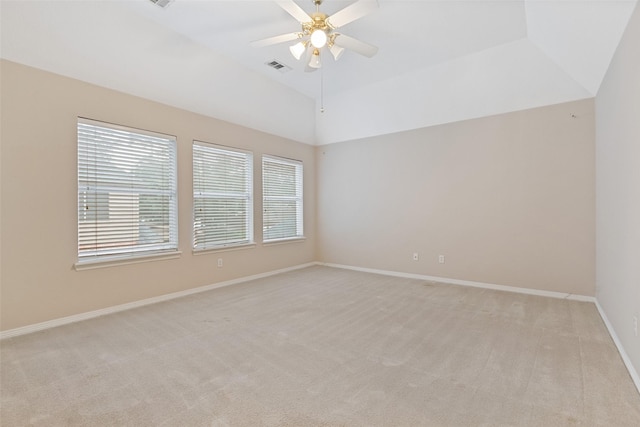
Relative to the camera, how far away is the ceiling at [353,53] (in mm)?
2730

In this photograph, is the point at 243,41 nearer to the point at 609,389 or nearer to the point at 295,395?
the point at 295,395

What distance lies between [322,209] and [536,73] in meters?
3.99

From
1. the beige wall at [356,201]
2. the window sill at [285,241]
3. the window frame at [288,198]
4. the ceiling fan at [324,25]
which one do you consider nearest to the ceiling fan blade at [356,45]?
the ceiling fan at [324,25]

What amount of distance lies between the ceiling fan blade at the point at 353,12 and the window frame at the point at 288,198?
9.09 ft

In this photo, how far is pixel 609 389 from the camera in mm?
1861

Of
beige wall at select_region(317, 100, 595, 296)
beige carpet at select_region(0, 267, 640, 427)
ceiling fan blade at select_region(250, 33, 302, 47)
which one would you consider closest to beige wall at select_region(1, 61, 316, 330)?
beige carpet at select_region(0, 267, 640, 427)

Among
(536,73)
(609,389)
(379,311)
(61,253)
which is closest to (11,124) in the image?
(61,253)

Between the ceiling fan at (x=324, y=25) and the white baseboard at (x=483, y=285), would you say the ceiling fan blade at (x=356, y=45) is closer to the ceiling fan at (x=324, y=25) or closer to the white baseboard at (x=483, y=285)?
the ceiling fan at (x=324, y=25)

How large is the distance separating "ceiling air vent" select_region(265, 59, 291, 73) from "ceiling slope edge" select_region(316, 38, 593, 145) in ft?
3.98

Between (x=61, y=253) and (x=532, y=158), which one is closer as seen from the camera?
(x=61, y=253)

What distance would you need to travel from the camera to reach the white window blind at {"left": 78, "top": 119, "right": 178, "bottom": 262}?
3152 mm

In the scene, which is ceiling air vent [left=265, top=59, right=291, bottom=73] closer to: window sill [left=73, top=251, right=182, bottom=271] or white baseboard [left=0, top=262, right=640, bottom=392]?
window sill [left=73, top=251, right=182, bottom=271]

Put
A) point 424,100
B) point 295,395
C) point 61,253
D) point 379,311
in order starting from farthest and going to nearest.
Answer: point 424,100, point 379,311, point 61,253, point 295,395

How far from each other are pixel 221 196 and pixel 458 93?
3.82m
